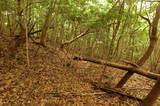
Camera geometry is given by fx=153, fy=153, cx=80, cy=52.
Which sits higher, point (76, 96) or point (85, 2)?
point (85, 2)

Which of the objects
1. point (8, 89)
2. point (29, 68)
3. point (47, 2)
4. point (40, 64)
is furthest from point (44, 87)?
point (47, 2)

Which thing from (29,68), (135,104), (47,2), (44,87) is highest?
(47,2)

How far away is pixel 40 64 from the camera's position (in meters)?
6.97

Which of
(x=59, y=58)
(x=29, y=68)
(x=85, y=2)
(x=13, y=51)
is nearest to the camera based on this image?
(x=29, y=68)

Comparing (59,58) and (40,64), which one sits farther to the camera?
(59,58)

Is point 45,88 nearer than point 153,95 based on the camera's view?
No

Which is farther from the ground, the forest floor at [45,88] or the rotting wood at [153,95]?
the rotting wood at [153,95]

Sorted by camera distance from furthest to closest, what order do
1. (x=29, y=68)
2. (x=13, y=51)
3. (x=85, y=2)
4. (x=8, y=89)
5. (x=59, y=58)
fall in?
(x=59, y=58)
(x=85, y=2)
(x=13, y=51)
(x=29, y=68)
(x=8, y=89)

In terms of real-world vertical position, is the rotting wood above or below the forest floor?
above

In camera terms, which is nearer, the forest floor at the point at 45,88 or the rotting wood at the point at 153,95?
the rotting wood at the point at 153,95

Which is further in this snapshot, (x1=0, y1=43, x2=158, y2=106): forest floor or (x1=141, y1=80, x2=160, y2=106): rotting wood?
(x1=0, y1=43, x2=158, y2=106): forest floor

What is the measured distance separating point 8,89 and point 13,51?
2587mm

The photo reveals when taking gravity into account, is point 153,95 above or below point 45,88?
above

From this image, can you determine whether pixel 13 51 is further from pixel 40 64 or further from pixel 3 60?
pixel 40 64
